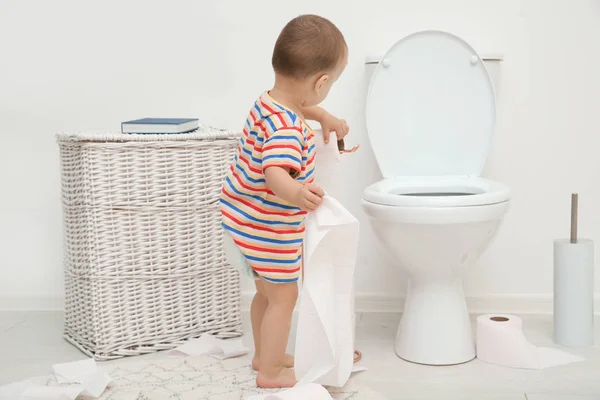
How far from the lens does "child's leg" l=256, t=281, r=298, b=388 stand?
174 centimetres

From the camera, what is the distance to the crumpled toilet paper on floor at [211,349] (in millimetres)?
2020

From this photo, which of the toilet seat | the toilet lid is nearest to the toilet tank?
the toilet lid

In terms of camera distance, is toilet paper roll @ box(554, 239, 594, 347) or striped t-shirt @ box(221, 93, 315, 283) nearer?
striped t-shirt @ box(221, 93, 315, 283)

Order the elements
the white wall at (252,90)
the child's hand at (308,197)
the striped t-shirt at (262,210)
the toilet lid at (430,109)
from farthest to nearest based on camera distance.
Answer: the white wall at (252,90), the toilet lid at (430,109), the striped t-shirt at (262,210), the child's hand at (308,197)

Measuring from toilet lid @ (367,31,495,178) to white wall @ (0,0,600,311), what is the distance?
7.0 inches

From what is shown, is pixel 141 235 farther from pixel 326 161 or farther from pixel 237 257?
pixel 326 161

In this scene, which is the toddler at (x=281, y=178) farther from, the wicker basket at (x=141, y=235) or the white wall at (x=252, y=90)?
the white wall at (x=252, y=90)

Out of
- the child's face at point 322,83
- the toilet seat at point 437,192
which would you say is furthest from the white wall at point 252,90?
the child's face at point 322,83

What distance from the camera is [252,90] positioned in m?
2.41

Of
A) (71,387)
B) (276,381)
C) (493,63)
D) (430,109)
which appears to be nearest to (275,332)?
(276,381)

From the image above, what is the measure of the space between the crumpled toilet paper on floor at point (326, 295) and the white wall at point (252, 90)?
0.78m

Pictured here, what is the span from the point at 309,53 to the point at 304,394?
703mm

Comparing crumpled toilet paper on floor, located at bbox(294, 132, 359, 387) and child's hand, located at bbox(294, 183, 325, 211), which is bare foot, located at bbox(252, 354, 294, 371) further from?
child's hand, located at bbox(294, 183, 325, 211)

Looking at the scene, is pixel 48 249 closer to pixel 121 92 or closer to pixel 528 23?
pixel 121 92
